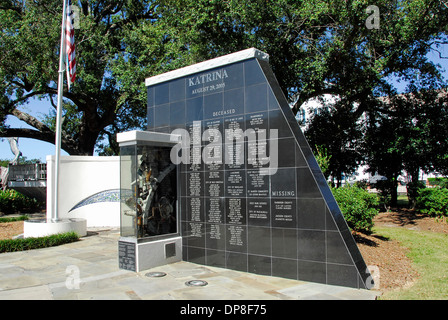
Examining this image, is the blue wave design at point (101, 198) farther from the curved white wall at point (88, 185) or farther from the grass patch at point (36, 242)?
the grass patch at point (36, 242)

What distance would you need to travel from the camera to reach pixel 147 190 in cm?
918

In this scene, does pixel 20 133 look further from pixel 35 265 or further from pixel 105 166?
pixel 35 265


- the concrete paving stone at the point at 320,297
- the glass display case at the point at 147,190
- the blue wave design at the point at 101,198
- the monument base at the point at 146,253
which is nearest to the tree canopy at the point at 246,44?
the blue wave design at the point at 101,198

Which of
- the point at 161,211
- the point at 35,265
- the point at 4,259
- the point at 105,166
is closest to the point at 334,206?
the point at 161,211

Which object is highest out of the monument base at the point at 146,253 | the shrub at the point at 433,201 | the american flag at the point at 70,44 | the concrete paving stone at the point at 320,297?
the american flag at the point at 70,44

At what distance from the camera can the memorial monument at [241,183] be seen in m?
7.18

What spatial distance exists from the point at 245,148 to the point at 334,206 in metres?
2.37

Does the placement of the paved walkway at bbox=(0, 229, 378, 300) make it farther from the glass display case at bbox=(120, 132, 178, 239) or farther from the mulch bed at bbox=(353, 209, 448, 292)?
the mulch bed at bbox=(353, 209, 448, 292)

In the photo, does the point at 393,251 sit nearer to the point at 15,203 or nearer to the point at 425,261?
the point at 425,261

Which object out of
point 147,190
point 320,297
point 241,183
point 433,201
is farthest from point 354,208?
point 433,201

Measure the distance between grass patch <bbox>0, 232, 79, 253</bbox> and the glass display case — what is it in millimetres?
4410

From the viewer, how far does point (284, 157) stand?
7.64 m

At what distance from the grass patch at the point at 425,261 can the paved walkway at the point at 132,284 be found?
0.91 meters

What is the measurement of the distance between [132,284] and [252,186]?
10.8 ft
